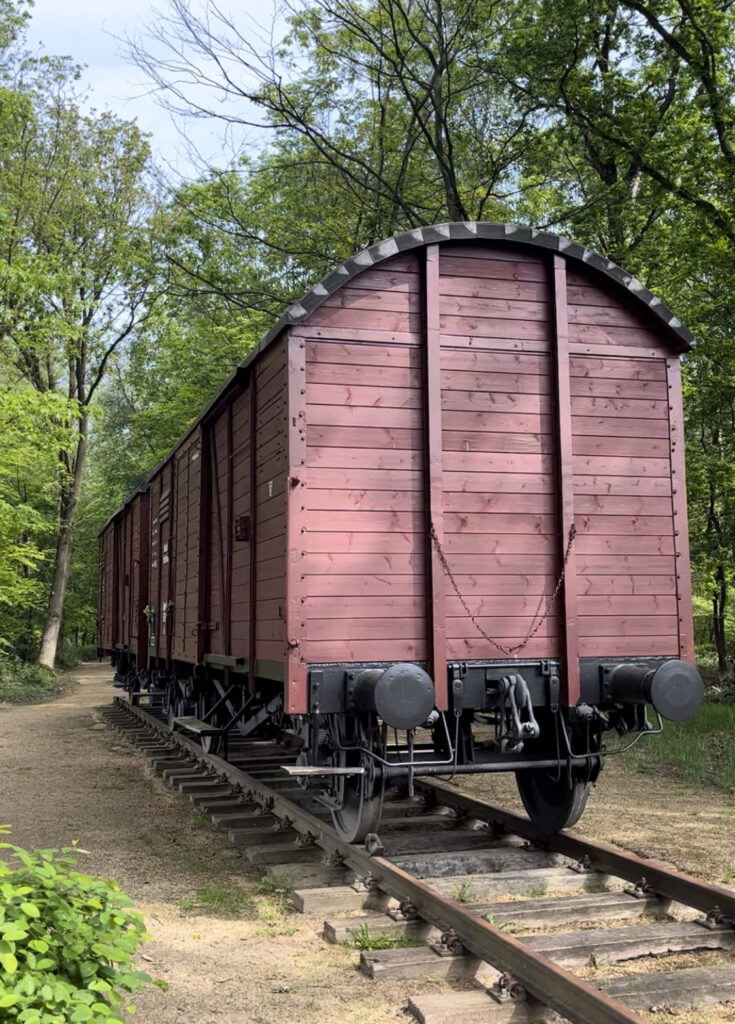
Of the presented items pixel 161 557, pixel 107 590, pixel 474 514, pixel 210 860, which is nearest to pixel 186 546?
pixel 161 557

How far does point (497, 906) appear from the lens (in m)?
4.62

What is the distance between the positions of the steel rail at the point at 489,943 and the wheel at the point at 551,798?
4.34ft

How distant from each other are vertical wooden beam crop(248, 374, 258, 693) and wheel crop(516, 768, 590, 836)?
7.02 feet

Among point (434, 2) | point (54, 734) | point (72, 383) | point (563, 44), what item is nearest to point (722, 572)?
point (563, 44)

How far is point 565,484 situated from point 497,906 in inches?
101

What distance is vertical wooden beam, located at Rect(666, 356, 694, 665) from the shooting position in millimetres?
5711

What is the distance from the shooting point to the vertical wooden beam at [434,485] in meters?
5.29

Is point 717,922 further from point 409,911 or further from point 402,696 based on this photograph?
point 402,696

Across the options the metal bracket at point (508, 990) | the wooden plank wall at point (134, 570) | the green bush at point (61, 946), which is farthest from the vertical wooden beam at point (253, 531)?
the wooden plank wall at point (134, 570)

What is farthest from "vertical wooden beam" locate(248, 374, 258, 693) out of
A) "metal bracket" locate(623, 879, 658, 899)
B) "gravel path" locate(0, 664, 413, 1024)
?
"metal bracket" locate(623, 879, 658, 899)

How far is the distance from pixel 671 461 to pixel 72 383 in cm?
2634

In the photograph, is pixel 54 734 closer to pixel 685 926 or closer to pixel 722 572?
pixel 685 926

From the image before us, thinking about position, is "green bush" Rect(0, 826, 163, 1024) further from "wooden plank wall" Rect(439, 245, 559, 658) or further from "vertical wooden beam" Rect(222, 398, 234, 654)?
"vertical wooden beam" Rect(222, 398, 234, 654)

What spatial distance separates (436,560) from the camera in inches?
212
